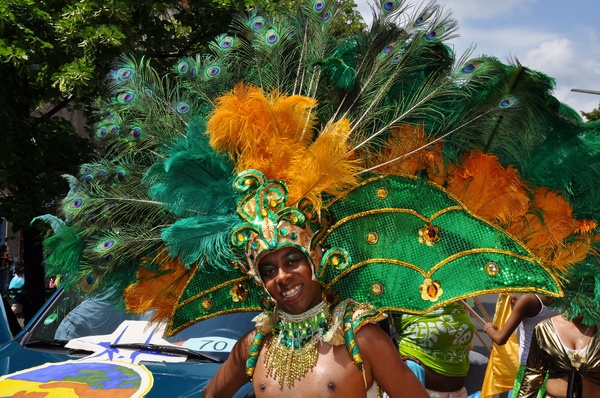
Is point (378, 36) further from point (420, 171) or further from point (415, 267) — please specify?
point (415, 267)

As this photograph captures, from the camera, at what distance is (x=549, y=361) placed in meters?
4.32

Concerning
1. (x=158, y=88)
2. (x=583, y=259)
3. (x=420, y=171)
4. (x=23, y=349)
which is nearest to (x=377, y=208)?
(x=420, y=171)

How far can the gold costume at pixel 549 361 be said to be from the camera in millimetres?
4102

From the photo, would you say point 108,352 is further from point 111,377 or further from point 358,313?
point 358,313

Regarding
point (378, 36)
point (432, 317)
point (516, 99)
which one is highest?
point (378, 36)

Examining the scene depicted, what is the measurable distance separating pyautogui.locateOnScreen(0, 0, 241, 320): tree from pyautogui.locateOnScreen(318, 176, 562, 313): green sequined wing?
4832mm

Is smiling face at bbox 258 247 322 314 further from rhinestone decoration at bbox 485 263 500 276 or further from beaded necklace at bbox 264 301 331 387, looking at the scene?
rhinestone decoration at bbox 485 263 500 276

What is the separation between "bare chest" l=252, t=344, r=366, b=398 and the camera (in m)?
2.85

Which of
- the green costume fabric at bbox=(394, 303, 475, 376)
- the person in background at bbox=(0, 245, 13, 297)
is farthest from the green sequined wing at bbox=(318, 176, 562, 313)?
the person in background at bbox=(0, 245, 13, 297)

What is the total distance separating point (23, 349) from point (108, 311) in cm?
54

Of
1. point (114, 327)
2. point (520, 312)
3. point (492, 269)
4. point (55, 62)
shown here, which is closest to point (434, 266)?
point (492, 269)

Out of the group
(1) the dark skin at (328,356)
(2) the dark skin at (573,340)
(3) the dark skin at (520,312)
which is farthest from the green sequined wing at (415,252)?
(3) the dark skin at (520,312)

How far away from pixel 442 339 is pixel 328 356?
7.65ft

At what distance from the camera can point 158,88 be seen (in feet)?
10.2
